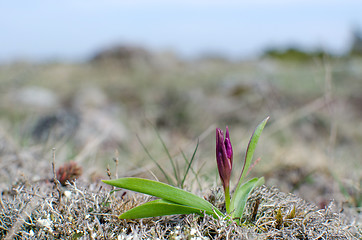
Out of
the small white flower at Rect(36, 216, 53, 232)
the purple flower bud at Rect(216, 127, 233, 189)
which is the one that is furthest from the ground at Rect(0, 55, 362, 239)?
the purple flower bud at Rect(216, 127, 233, 189)

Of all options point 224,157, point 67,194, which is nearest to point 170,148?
point 67,194

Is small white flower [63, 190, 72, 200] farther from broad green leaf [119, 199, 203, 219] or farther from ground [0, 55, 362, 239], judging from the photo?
broad green leaf [119, 199, 203, 219]

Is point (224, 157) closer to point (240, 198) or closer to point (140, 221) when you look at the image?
point (240, 198)

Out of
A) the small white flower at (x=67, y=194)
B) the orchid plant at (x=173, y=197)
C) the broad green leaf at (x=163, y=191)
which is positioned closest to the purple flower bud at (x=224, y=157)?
the orchid plant at (x=173, y=197)

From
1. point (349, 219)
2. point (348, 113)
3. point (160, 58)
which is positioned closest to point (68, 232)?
point (349, 219)

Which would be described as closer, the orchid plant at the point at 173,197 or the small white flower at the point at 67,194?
the orchid plant at the point at 173,197

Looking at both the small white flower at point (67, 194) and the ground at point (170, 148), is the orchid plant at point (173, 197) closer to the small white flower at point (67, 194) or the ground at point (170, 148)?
the ground at point (170, 148)
